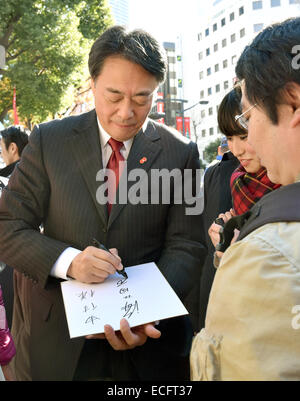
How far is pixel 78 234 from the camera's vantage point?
1.75 meters

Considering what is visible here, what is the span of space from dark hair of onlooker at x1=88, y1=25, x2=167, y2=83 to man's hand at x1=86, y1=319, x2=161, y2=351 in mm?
1068

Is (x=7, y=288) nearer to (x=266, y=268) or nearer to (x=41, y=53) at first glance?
(x=266, y=268)

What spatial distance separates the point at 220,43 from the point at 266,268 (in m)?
55.2

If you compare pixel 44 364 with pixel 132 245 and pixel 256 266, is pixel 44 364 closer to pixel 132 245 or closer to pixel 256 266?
pixel 132 245

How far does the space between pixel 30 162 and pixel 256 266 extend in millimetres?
1293

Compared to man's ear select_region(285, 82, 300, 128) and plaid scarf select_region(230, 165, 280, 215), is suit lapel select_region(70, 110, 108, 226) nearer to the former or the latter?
A: plaid scarf select_region(230, 165, 280, 215)

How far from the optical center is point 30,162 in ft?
5.98

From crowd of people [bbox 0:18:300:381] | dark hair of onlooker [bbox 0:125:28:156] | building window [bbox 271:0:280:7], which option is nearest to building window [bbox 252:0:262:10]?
building window [bbox 271:0:280:7]

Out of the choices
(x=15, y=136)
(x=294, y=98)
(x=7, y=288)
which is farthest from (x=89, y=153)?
(x=15, y=136)

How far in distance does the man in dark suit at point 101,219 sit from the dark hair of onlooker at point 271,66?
785 millimetres

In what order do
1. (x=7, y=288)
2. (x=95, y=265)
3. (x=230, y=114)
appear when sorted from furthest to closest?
(x=7, y=288) → (x=230, y=114) → (x=95, y=265)

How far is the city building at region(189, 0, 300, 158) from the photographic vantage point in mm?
47188

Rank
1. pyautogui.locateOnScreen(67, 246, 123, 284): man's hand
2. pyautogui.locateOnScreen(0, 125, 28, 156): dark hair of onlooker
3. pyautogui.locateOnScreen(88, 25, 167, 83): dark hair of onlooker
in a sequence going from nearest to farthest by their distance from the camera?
pyautogui.locateOnScreen(67, 246, 123, 284): man's hand → pyautogui.locateOnScreen(88, 25, 167, 83): dark hair of onlooker → pyautogui.locateOnScreen(0, 125, 28, 156): dark hair of onlooker
